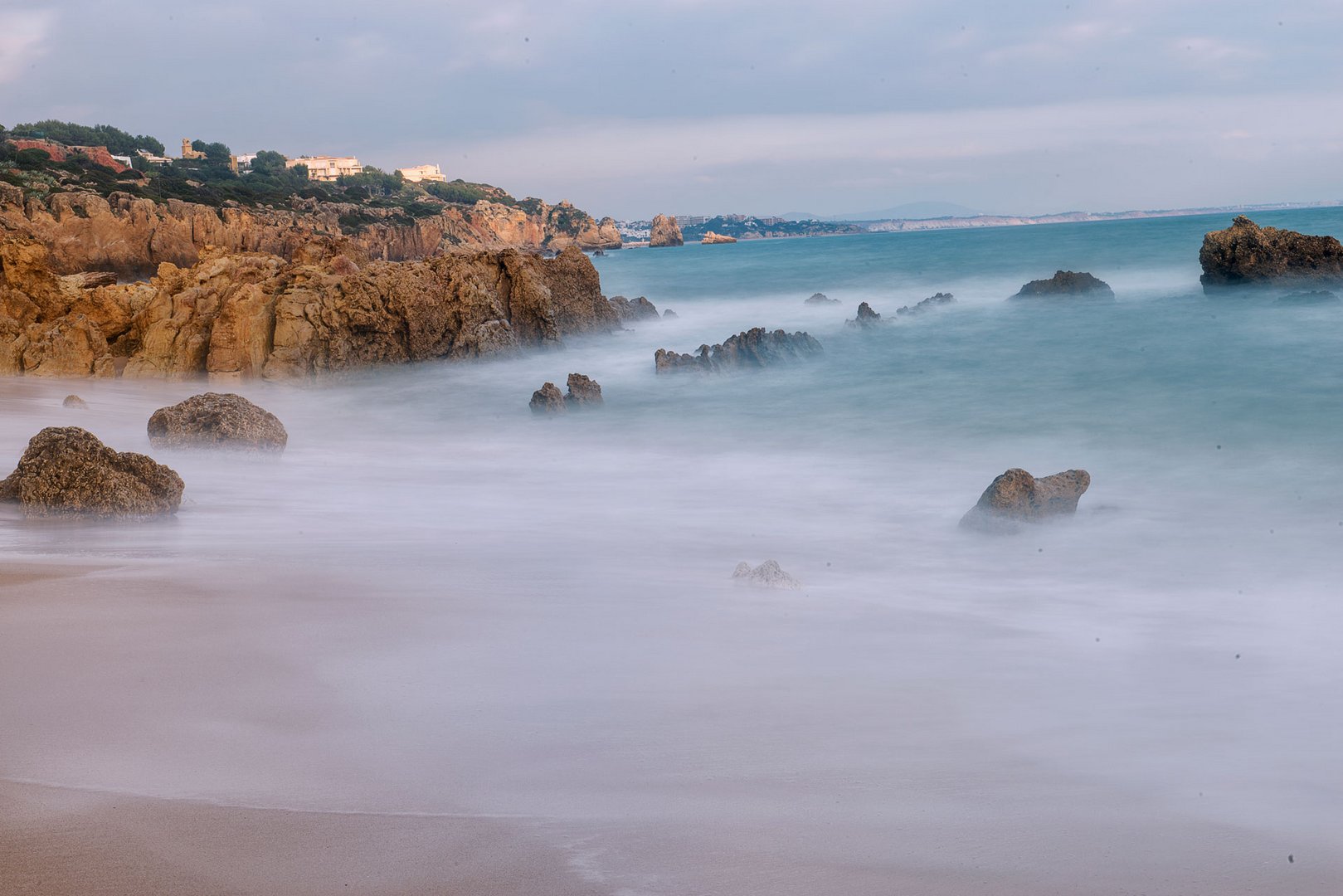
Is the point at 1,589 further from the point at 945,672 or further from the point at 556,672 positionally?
the point at 945,672

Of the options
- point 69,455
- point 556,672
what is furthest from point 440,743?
point 69,455

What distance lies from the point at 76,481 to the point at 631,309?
56.3 feet

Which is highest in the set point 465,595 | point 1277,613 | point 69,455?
point 69,455

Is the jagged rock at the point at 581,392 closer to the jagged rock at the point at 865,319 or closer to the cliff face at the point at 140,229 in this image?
the jagged rock at the point at 865,319

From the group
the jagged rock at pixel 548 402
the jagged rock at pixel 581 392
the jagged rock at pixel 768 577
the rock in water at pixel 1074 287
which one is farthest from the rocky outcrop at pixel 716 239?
the jagged rock at pixel 768 577

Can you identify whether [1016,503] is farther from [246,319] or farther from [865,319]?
[865,319]

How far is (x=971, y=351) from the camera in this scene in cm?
1766

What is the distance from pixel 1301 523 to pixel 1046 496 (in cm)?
226

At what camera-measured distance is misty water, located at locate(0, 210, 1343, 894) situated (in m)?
3.05

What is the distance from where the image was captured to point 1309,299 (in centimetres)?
1848

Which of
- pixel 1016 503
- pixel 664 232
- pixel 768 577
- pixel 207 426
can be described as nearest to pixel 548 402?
pixel 207 426

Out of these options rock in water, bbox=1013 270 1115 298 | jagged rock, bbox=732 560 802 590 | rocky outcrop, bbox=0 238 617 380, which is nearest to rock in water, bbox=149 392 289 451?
jagged rock, bbox=732 560 802 590

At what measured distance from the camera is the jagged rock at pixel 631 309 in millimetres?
22109

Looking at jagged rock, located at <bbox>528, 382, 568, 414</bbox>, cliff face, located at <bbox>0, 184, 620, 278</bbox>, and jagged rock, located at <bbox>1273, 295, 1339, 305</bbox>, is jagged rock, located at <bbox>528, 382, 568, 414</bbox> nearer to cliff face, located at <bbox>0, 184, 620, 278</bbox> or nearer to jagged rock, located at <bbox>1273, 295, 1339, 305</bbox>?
cliff face, located at <bbox>0, 184, 620, 278</bbox>
